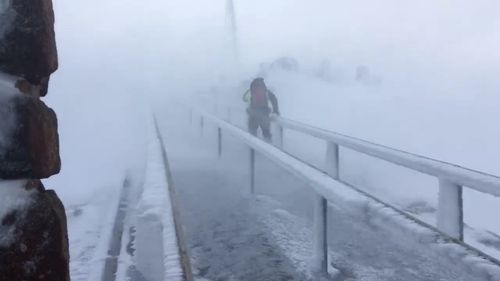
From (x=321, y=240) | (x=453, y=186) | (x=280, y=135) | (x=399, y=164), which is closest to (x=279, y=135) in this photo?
(x=280, y=135)

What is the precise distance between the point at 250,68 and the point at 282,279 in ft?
151

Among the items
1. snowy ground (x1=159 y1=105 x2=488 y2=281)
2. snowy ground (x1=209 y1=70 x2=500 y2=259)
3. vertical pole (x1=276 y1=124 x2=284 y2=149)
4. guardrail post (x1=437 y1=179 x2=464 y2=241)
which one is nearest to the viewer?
guardrail post (x1=437 y1=179 x2=464 y2=241)

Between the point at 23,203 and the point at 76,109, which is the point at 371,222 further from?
the point at 76,109

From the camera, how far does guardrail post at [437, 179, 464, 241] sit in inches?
134

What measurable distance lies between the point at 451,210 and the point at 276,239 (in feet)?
8.03

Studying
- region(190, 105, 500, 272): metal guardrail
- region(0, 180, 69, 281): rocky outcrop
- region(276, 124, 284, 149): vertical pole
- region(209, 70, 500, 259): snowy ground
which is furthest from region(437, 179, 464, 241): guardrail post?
region(276, 124, 284, 149): vertical pole

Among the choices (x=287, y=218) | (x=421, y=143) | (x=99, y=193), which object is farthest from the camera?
(x=421, y=143)

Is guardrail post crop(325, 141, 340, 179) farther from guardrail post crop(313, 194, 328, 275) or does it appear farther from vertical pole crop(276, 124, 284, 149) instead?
vertical pole crop(276, 124, 284, 149)

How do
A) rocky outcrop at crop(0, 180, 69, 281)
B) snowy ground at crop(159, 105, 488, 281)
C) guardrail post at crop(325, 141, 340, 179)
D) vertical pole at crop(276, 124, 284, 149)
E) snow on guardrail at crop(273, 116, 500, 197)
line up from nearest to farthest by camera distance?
rocky outcrop at crop(0, 180, 69, 281)
snow on guardrail at crop(273, 116, 500, 197)
snowy ground at crop(159, 105, 488, 281)
guardrail post at crop(325, 141, 340, 179)
vertical pole at crop(276, 124, 284, 149)

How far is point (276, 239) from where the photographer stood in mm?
5633

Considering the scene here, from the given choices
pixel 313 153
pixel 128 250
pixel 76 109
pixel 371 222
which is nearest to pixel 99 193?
pixel 128 250

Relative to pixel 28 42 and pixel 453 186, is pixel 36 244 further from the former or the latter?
pixel 453 186

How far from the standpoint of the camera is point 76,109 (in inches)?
1141

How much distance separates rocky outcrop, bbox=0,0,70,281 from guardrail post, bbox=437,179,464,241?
2530 millimetres
